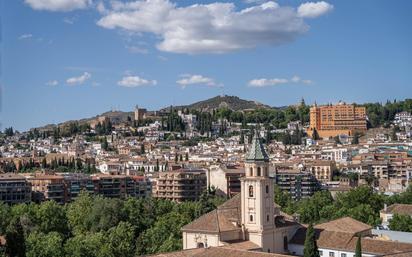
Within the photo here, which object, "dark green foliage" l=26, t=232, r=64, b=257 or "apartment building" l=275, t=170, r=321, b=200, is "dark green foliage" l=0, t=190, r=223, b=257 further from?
"apartment building" l=275, t=170, r=321, b=200

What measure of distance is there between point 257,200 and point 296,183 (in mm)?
50789

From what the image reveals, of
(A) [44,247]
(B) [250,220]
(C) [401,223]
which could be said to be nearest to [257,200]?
(B) [250,220]

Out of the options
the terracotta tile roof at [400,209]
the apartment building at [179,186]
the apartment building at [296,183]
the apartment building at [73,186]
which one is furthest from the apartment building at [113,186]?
the terracotta tile roof at [400,209]

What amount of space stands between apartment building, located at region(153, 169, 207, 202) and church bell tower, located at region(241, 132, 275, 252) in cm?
4536

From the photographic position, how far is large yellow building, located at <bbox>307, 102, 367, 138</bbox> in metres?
152

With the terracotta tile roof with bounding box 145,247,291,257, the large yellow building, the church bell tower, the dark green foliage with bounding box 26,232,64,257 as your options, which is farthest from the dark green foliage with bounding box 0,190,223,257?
the large yellow building

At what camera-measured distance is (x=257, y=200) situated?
3609 cm

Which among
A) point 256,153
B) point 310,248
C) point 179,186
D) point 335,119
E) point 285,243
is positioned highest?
point 335,119

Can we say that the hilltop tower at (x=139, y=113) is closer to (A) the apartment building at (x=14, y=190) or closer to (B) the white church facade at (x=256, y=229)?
(A) the apartment building at (x=14, y=190)

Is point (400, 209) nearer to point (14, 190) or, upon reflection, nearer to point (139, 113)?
point (14, 190)

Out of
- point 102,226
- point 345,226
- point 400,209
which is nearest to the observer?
point 345,226

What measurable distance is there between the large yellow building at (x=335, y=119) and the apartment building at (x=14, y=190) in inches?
3507

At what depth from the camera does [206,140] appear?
15250 centimetres

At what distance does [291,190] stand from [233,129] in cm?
7757
